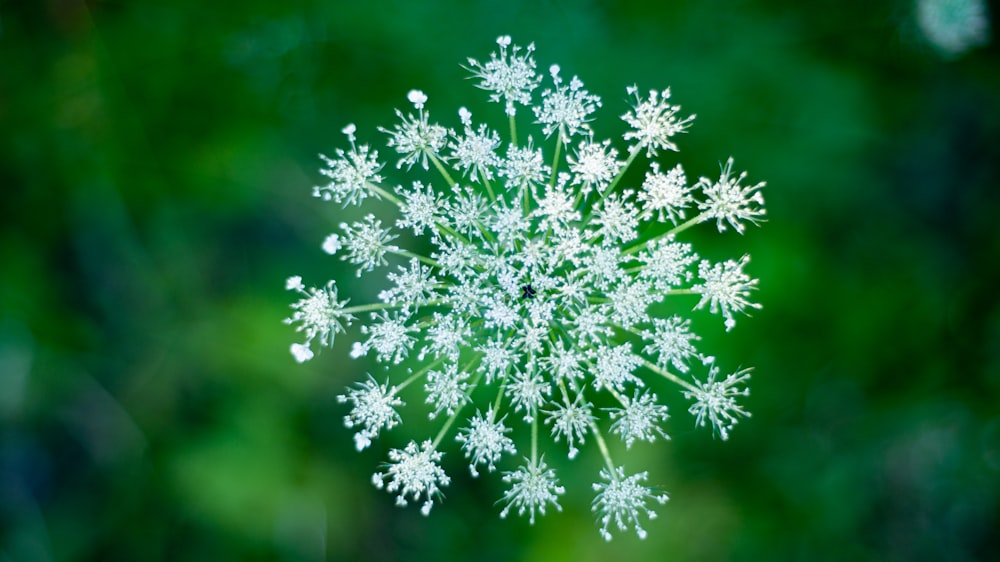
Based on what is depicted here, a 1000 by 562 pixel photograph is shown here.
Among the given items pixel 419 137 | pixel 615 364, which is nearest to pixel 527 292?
pixel 615 364

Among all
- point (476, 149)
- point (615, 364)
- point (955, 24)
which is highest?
point (955, 24)

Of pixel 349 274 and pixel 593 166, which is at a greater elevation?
pixel 349 274

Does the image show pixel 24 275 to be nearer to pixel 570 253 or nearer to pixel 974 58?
pixel 570 253

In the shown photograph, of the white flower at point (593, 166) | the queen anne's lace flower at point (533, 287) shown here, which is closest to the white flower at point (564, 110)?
the queen anne's lace flower at point (533, 287)

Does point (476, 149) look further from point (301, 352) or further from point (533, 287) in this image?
point (301, 352)

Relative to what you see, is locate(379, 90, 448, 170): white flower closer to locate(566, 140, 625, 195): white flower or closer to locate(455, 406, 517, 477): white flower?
locate(566, 140, 625, 195): white flower

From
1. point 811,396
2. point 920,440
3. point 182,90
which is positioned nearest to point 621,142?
point 811,396

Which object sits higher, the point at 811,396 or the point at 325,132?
the point at 325,132

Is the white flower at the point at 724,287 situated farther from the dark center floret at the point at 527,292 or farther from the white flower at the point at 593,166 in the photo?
the dark center floret at the point at 527,292
